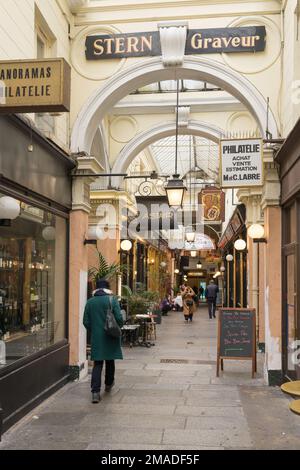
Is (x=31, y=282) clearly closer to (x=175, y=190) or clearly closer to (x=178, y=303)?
(x=175, y=190)

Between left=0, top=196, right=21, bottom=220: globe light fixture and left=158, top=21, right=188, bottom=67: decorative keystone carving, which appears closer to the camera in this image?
left=0, top=196, right=21, bottom=220: globe light fixture

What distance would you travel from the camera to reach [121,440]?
593cm

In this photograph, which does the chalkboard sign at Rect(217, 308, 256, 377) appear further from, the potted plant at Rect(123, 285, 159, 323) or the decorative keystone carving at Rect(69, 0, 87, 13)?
the decorative keystone carving at Rect(69, 0, 87, 13)

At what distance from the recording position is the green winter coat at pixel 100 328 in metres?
7.95

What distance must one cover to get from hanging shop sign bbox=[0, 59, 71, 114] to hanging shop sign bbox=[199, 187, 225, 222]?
49.2ft

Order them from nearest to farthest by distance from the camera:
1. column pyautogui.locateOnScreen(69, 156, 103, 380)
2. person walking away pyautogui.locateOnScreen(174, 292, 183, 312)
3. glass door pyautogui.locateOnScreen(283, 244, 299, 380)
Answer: glass door pyautogui.locateOnScreen(283, 244, 299, 380) < column pyautogui.locateOnScreen(69, 156, 103, 380) < person walking away pyautogui.locateOnScreen(174, 292, 183, 312)

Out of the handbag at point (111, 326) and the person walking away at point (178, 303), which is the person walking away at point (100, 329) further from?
the person walking away at point (178, 303)

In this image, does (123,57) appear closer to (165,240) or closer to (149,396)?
(149,396)

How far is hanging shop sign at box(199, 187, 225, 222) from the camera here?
1994 cm

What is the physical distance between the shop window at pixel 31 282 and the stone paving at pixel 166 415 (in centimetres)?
95

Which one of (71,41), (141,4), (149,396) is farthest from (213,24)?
(149,396)

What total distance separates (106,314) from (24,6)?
4593 millimetres

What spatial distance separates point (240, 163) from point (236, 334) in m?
3.22

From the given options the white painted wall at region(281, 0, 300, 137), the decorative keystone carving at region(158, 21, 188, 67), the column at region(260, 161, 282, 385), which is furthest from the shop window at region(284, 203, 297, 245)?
the decorative keystone carving at region(158, 21, 188, 67)
